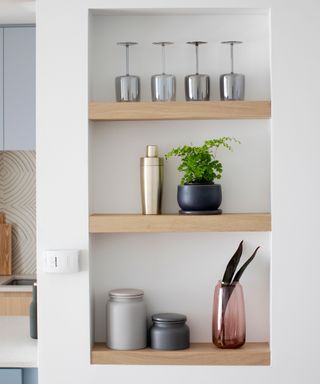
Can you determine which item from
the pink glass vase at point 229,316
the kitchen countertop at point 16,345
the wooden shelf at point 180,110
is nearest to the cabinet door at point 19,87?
the kitchen countertop at point 16,345

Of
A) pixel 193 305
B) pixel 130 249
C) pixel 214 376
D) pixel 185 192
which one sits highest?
pixel 185 192

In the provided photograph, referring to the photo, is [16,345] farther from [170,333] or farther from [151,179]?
[151,179]

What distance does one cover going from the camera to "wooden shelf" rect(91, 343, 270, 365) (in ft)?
10.3

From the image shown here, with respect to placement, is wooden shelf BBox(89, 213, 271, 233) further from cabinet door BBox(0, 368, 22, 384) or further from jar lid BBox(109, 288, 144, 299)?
cabinet door BBox(0, 368, 22, 384)

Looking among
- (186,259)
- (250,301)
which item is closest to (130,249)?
(186,259)

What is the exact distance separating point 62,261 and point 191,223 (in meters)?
0.53

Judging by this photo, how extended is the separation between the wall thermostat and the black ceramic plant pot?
0.48 meters

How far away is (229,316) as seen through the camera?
315 cm

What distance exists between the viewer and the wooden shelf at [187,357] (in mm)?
3133

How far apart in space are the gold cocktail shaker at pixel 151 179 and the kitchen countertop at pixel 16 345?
0.74 metres

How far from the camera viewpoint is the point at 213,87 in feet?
10.8

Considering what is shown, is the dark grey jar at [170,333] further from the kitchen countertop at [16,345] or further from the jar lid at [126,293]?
the kitchen countertop at [16,345]

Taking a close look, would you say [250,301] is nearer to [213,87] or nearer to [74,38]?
[213,87]

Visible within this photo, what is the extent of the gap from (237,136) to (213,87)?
23cm
